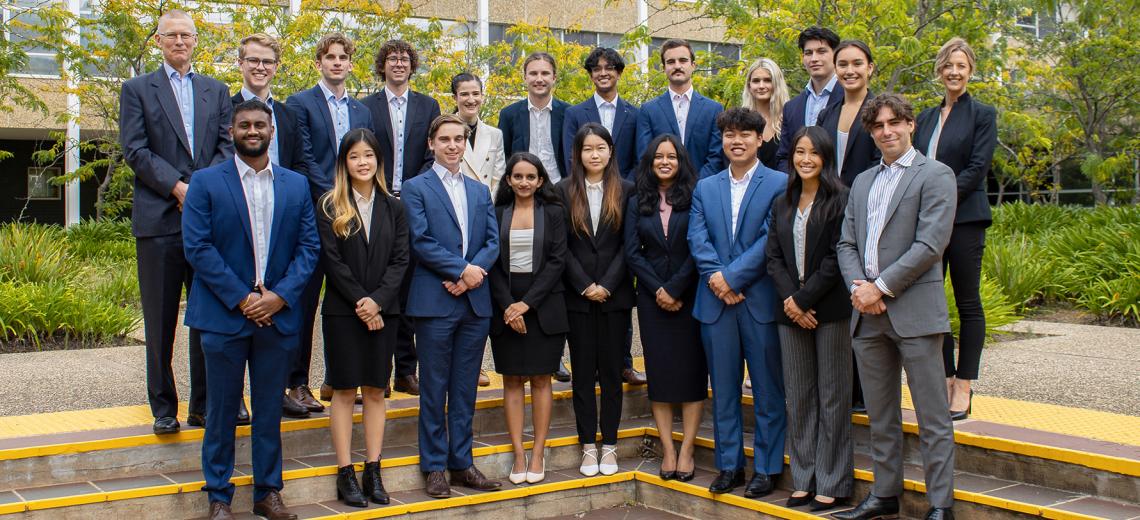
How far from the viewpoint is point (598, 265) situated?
6281 mm

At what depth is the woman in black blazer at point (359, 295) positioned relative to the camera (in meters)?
5.61

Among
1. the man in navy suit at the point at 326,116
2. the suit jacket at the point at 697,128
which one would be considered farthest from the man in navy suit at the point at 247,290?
the suit jacket at the point at 697,128

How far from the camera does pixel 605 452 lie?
647 centimetres

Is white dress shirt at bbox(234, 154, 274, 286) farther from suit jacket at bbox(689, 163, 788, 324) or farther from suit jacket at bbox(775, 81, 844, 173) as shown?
suit jacket at bbox(775, 81, 844, 173)

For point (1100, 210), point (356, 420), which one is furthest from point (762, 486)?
point (1100, 210)

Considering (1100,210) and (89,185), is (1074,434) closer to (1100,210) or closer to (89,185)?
(1100,210)

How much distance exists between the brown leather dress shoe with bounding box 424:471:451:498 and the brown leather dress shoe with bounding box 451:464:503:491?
0.15 m

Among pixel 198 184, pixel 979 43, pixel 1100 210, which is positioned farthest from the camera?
pixel 1100 210

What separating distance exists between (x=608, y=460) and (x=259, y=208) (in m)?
2.63

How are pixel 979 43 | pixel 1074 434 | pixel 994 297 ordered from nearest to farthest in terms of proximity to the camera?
pixel 1074 434, pixel 994 297, pixel 979 43

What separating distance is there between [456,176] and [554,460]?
1932 millimetres

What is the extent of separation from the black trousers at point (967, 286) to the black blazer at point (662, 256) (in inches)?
56.9

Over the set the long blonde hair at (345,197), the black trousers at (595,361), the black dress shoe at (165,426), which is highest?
the long blonde hair at (345,197)

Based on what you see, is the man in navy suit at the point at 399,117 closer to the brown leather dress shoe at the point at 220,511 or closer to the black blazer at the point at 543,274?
the black blazer at the point at 543,274
